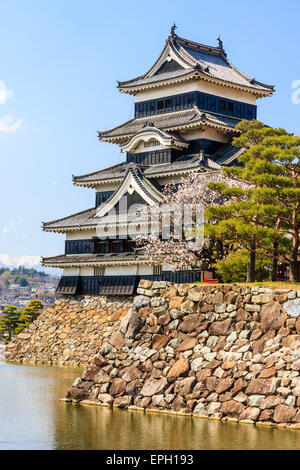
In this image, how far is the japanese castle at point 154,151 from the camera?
40.0 meters

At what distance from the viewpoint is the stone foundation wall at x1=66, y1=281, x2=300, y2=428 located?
2014 centimetres

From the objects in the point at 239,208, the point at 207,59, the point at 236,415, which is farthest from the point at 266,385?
the point at 207,59

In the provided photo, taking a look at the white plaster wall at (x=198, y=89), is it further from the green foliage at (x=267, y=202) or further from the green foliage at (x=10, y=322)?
the green foliage at (x=10, y=322)

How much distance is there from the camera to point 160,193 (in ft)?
128

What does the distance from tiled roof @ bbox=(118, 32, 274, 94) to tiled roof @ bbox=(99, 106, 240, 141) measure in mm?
1809

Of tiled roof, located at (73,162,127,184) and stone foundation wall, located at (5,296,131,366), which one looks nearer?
stone foundation wall, located at (5,296,131,366)

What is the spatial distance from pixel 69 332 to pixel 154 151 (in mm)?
9893

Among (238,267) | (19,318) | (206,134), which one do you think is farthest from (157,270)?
(19,318)

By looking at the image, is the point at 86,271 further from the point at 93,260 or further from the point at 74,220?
the point at 74,220

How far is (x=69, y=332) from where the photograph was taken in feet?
134

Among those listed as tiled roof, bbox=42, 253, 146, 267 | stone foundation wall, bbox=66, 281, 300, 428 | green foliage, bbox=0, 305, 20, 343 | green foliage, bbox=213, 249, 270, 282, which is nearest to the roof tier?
tiled roof, bbox=42, 253, 146, 267

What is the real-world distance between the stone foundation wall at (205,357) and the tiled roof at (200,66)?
20.9 meters

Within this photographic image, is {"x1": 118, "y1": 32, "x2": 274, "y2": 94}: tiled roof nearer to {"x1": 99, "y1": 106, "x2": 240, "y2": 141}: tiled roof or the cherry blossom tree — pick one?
{"x1": 99, "y1": 106, "x2": 240, "y2": 141}: tiled roof

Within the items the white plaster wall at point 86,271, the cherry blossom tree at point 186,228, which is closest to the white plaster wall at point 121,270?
the white plaster wall at point 86,271
